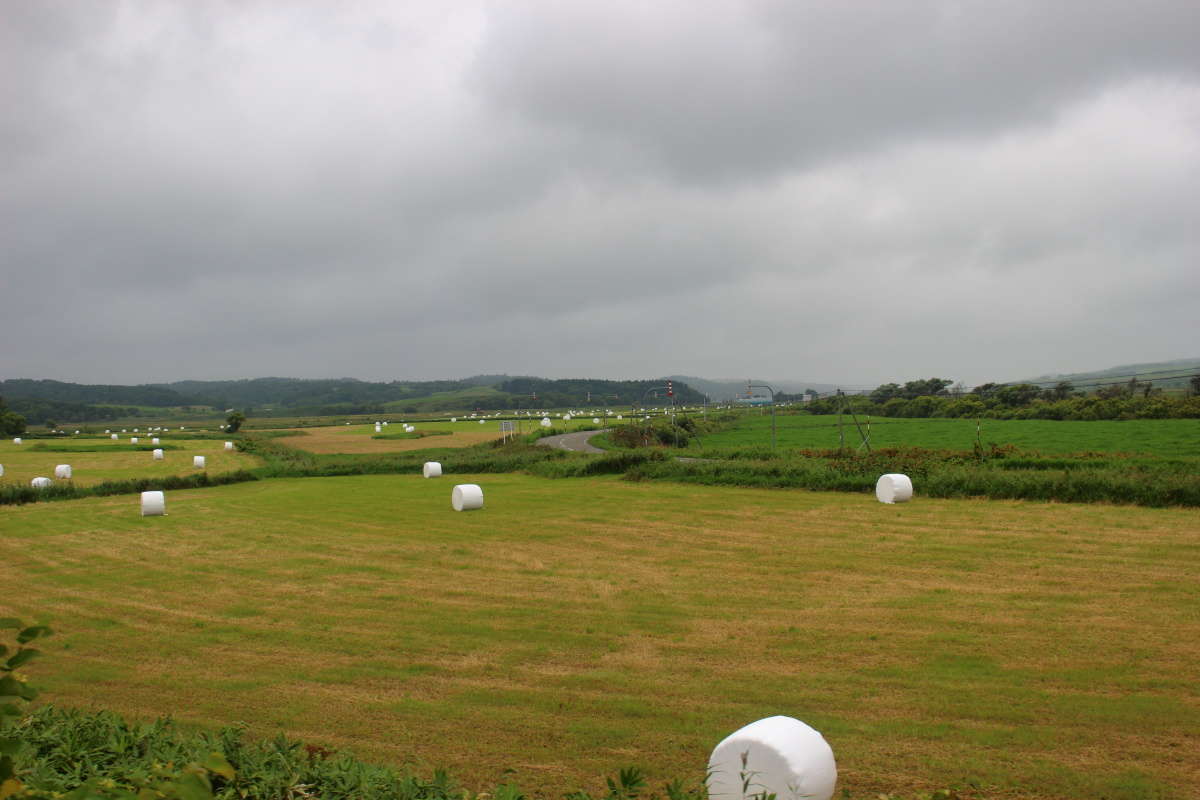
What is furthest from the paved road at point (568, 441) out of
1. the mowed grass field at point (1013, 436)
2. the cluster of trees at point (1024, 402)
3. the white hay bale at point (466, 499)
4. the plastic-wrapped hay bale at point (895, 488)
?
the plastic-wrapped hay bale at point (895, 488)

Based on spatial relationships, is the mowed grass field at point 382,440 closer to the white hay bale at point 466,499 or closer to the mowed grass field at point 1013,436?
the mowed grass field at point 1013,436

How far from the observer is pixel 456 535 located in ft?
66.4

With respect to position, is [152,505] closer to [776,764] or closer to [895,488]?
[895,488]

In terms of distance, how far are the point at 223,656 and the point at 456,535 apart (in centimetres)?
980

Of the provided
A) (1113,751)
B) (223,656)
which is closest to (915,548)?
(1113,751)

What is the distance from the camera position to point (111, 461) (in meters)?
54.2

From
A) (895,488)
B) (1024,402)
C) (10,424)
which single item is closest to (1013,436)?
(1024,402)

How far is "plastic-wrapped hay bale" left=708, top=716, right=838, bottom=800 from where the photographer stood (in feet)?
17.4

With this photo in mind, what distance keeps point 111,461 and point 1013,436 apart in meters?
58.1

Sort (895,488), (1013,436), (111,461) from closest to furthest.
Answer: (895,488) < (1013,436) < (111,461)

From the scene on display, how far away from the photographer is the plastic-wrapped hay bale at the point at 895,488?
21938 mm

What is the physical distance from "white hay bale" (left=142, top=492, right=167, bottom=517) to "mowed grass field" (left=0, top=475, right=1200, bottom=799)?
17.2ft

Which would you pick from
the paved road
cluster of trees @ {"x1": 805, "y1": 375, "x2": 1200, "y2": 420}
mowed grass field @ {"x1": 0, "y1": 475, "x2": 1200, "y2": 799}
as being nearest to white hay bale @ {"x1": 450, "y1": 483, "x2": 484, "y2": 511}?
mowed grass field @ {"x1": 0, "y1": 475, "x2": 1200, "y2": 799}

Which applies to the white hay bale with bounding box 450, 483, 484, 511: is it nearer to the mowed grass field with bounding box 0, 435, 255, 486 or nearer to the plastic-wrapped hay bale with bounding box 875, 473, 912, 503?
the plastic-wrapped hay bale with bounding box 875, 473, 912, 503
